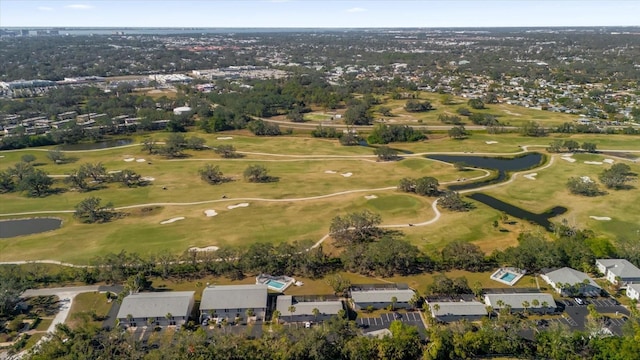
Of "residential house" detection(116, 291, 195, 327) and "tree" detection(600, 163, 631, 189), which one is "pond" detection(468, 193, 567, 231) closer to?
"tree" detection(600, 163, 631, 189)

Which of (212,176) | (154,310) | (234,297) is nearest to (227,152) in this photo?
(212,176)

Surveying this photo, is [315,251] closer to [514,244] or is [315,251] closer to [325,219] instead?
[325,219]

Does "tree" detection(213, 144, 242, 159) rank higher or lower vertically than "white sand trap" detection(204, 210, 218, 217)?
higher

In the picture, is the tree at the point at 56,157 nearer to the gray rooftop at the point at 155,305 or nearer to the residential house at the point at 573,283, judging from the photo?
the gray rooftop at the point at 155,305

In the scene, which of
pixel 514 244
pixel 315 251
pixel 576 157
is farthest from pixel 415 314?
pixel 576 157

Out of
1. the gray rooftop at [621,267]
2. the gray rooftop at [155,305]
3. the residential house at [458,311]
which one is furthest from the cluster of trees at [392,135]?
the gray rooftop at [155,305]

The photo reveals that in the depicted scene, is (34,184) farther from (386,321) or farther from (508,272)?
(508,272)

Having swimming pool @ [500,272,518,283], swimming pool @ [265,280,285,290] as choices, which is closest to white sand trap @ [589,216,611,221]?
swimming pool @ [500,272,518,283]
